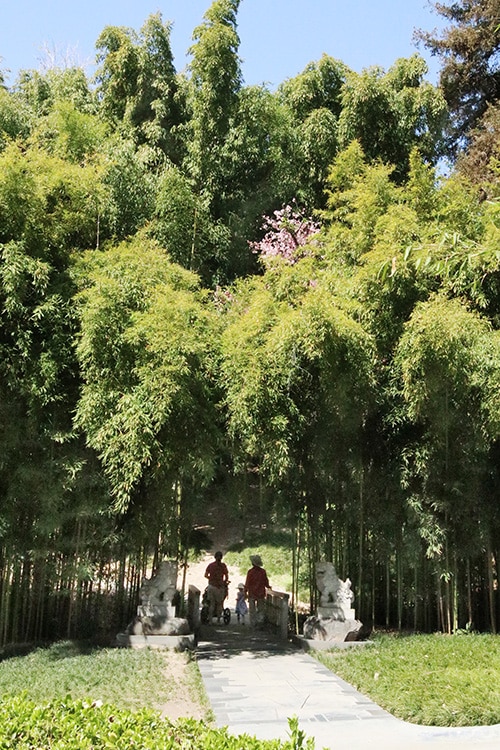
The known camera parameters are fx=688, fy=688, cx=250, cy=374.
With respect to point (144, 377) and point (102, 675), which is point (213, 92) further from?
point (102, 675)

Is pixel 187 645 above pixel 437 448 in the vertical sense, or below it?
below

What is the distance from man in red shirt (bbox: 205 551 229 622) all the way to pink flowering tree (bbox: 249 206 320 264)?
14.0ft

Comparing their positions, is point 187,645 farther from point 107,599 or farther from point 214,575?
point 214,575

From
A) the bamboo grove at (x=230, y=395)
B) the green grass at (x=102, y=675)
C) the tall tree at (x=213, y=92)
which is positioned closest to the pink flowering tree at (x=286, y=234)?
the tall tree at (x=213, y=92)

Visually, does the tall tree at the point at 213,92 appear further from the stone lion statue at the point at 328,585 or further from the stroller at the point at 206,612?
the stone lion statue at the point at 328,585

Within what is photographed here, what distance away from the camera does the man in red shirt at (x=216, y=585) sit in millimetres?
8617

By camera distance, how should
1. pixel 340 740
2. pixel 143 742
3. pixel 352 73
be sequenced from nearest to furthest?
pixel 143 742, pixel 340 740, pixel 352 73

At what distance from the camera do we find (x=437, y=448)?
6500mm

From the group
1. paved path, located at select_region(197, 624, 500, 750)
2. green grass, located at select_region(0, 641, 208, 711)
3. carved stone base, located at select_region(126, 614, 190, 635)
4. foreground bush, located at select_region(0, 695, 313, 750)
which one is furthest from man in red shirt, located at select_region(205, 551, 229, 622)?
foreground bush, located at select_region(0, 695, 313, 750)

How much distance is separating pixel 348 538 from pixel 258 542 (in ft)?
17.3

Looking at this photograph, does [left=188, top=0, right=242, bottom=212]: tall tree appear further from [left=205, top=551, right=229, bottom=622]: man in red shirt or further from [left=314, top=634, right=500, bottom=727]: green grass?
[left=314, top=634, right=500, bottom=727]: green grass

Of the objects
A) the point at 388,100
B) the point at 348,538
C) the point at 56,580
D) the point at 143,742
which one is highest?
the point at 388,100

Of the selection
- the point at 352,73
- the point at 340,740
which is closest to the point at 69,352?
the point at 340,740

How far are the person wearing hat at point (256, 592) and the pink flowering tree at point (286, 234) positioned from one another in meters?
4.26
